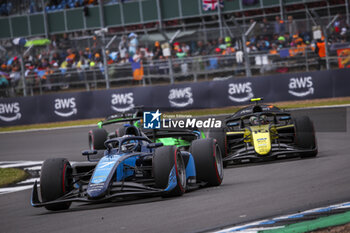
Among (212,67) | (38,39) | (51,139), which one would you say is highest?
(38,39)

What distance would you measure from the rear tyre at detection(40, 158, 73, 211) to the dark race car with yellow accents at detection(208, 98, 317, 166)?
14.2ft

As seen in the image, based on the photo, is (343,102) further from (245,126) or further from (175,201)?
(175,201)

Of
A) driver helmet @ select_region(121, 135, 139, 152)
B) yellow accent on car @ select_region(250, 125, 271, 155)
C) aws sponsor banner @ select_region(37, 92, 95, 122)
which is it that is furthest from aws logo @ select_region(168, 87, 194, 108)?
driver helmet @ select_region(121, 135, 139, 152)

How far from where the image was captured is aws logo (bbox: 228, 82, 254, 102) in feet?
83.9

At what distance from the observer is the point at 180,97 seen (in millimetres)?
26266

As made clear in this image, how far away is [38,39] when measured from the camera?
36781 millimetres

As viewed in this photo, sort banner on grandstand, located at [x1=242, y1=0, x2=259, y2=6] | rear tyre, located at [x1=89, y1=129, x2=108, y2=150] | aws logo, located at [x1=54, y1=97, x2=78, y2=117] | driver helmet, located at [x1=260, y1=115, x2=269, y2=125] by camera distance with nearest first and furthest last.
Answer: driver helmet, located at [x1=260, y1=115, x2=269, y2=125], rear tyre, located at [x1=89, y1=129, x2=108, y2=150], aws logo, located at [x1=54, y1=97, x2=78, y2=117], banner on grandstand, located at [x1=242, y1=0, x2=259, y2=6]

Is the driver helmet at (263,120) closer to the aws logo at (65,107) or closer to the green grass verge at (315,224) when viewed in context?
the green grass verge at (315,224)

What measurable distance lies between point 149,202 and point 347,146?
6.81 metres

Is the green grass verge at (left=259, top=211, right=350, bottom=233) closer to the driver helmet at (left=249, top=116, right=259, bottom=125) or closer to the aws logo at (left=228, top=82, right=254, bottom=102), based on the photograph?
the driver helmet at (left=249, top=116, right=259, bottom=125)

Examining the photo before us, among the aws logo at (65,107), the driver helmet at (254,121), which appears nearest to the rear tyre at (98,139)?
the driver helmet at (254,121)

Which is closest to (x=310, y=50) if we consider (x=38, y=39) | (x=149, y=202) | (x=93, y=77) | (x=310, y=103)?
(x=310, y=103)

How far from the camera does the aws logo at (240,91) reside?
25562 millimetres

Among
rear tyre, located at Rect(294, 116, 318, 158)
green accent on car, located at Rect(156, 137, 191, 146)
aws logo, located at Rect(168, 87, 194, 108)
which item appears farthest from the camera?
aws logo, located at Rect(168, 87, 194, 108)
